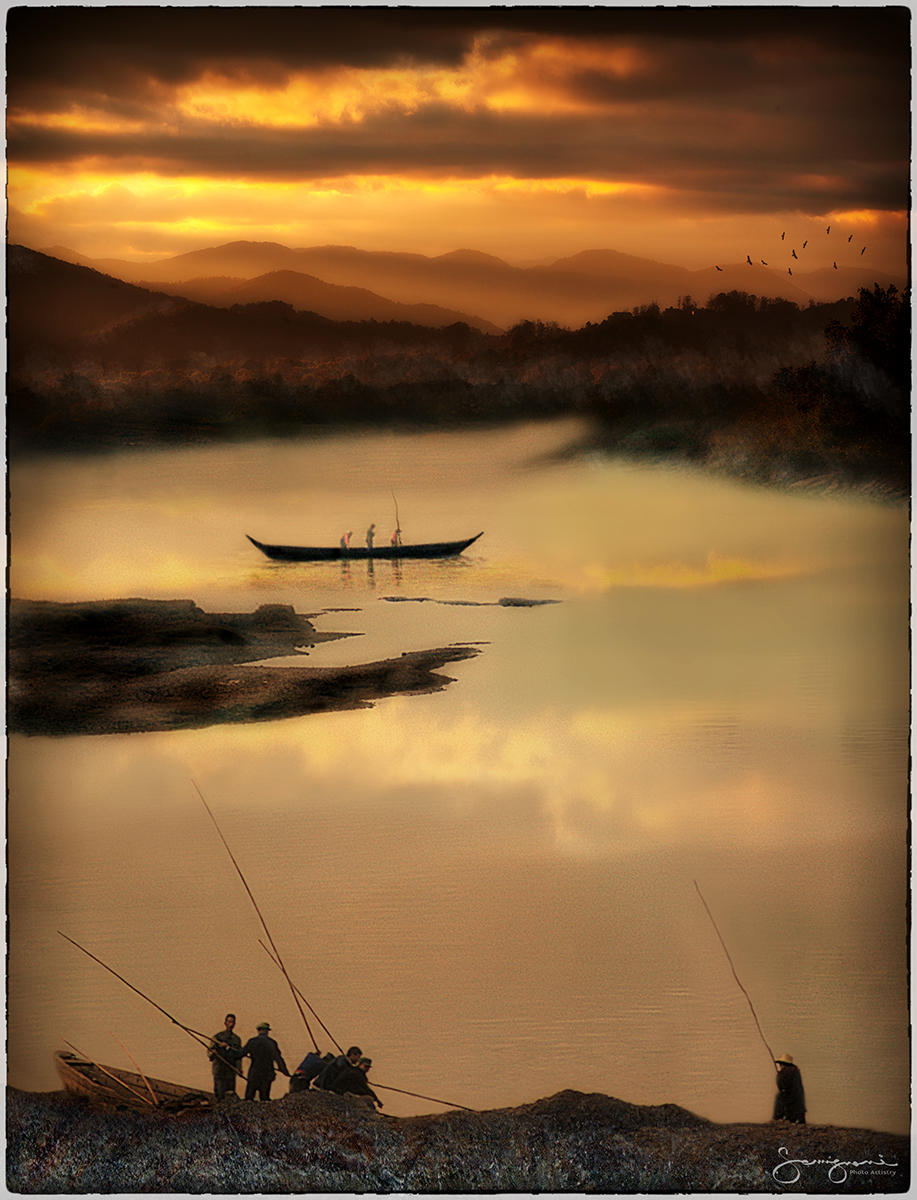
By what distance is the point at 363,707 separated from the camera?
4527 mm

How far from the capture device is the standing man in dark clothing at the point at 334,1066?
14.5 ft

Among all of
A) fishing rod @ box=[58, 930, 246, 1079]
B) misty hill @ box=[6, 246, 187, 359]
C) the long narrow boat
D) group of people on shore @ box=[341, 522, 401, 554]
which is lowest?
fishing rod @ box=[58, 930, 246, 1079]

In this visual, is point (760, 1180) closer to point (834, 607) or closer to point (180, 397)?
point (834, 607)

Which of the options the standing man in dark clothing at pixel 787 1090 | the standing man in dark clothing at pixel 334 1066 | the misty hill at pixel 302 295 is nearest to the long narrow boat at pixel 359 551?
the misty hill at pixel 302 295

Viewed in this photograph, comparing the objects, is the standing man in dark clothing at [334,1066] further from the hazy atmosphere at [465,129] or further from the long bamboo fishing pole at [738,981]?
the hazy atmosphere at [465,129]

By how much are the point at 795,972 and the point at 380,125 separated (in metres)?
2.97

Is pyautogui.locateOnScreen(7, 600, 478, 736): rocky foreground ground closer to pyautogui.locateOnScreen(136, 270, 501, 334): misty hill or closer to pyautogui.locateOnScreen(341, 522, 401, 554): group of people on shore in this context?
pyautogui.locateOnScreen(341, 522, 401, 554): group of people on shore

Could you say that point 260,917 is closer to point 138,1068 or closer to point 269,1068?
point 269,1068

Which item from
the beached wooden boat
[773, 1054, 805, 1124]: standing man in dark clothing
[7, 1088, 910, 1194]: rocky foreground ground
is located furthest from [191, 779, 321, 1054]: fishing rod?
[773, 1054, 805, 1124]: standing man in dark clothing

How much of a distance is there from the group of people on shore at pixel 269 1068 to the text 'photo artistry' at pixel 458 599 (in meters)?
0.01

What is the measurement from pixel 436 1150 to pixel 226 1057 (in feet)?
2.30

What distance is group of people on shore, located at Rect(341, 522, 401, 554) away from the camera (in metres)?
4.54

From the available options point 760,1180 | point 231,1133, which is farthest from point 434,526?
point 760,1180

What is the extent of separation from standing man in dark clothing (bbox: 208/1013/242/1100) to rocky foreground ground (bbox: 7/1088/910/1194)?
0.07m
